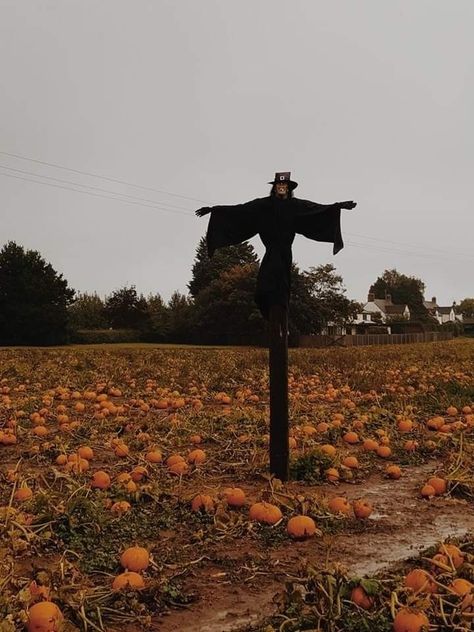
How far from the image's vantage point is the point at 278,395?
5.40 m

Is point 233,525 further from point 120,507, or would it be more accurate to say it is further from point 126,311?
point 126,311

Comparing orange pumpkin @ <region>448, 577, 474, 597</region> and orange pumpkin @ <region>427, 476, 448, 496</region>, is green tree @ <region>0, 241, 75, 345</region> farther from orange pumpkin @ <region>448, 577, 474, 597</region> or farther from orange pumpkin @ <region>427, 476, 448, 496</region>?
orange pumpkin @ <region>448, 577, 474, 597</region>

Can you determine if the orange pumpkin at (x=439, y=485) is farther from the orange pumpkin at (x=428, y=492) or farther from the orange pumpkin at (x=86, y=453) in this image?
the orange pumpkin at (x=86, y=453)

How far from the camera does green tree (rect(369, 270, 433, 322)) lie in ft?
407

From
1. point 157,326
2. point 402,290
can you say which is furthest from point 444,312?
point 157,326

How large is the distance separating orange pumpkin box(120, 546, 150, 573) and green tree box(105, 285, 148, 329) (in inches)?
2439

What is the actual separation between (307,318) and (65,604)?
50.9 metres

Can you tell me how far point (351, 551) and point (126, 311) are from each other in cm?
6300

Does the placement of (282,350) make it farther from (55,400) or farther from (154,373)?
(154,373)

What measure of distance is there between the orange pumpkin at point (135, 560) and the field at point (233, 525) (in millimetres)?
12

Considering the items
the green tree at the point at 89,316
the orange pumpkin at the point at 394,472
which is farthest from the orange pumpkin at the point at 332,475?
the green tree at the point at 89,316

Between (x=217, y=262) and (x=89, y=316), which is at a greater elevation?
(x=217, y=262)

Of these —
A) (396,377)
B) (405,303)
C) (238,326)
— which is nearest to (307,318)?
(238,326)

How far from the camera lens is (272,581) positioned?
3.22 meters
